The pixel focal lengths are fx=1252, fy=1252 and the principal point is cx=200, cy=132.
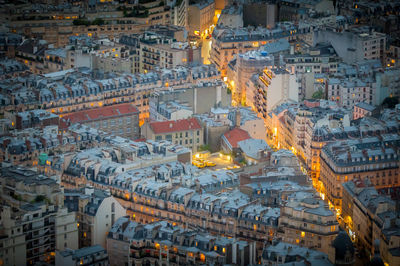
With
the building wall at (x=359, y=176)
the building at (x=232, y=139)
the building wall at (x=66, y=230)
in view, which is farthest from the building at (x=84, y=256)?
the building at (x=232, y=139)

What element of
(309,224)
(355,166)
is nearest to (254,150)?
(355,166)

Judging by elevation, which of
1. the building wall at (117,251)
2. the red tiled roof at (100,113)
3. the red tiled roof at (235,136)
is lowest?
the building wall at (117,251)

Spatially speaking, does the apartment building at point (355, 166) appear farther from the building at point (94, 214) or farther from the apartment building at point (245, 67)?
the apartment building at point (245, 67)

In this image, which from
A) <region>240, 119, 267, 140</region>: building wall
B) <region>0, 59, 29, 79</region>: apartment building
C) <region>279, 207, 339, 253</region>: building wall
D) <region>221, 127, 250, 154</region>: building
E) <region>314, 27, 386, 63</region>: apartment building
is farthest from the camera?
<region>314, 27, 386, 63</region>: apartment building

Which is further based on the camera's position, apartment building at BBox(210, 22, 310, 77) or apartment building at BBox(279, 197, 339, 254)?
apartment building at BBox(210, 22, 310, 77)

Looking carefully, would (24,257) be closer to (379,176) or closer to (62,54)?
(379,176)

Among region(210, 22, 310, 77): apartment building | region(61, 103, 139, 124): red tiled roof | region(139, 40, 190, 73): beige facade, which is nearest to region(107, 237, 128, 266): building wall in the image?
region(61, 103, 139, 124): red tiled roof

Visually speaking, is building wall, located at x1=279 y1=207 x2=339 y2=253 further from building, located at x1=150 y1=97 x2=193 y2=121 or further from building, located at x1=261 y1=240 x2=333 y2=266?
building, located at x1=150 y1=97 x2=193 y2=121
